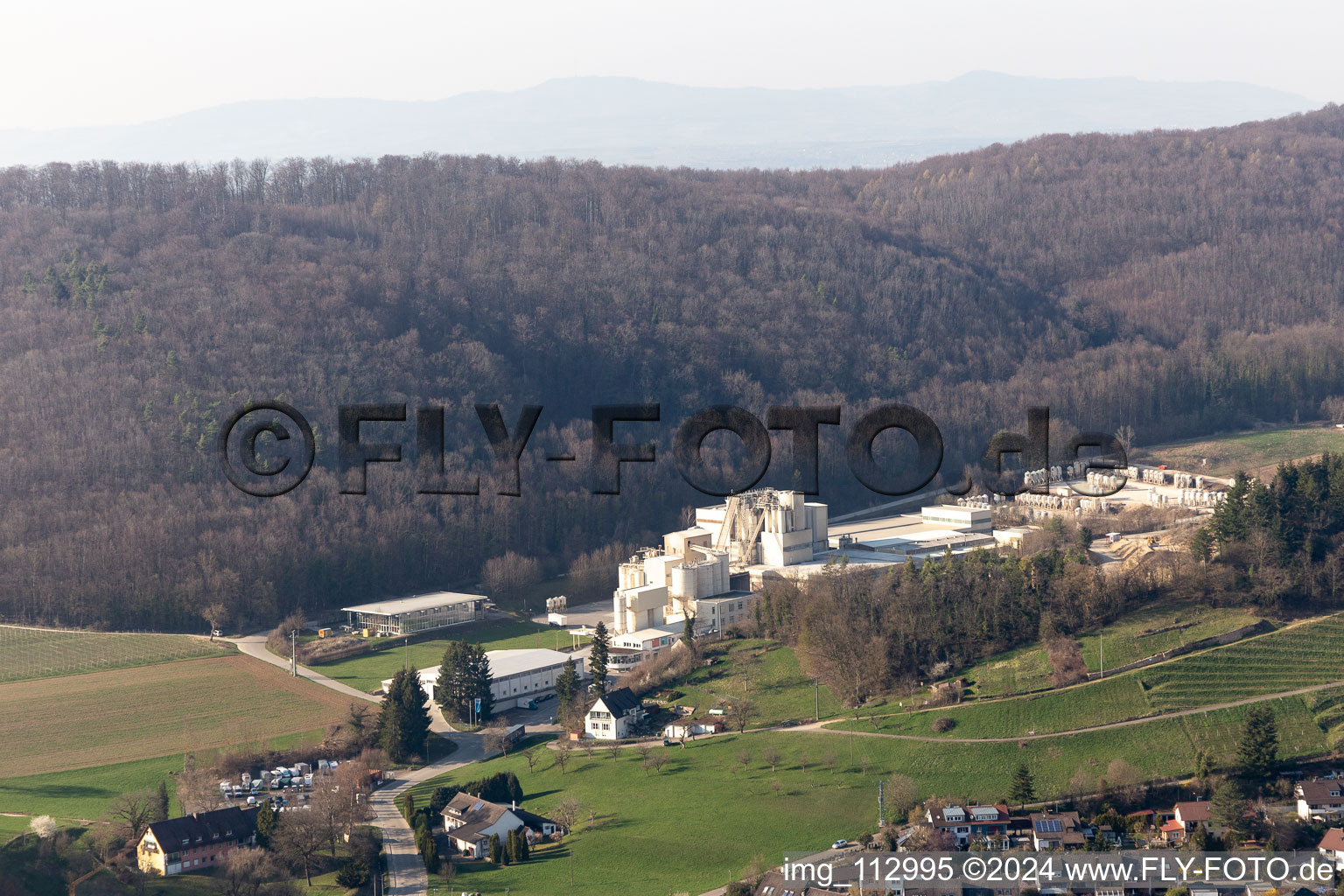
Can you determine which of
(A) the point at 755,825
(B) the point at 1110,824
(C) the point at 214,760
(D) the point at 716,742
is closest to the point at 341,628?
(C) the point at 214,760

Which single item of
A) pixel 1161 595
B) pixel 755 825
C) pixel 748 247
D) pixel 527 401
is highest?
pixel 748 247

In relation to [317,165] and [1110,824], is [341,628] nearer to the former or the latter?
[1110,824]

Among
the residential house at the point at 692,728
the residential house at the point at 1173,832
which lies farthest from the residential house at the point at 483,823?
the residential house at the point at 1173,832

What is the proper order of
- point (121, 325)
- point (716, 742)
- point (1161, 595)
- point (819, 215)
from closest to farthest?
point (716, 742)
point (1161, 595)
point (121, 325)
point (819, 215)

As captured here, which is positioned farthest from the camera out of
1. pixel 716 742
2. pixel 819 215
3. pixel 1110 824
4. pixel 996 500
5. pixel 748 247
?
pixel 819 215

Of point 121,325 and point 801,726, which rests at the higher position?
point 121,325

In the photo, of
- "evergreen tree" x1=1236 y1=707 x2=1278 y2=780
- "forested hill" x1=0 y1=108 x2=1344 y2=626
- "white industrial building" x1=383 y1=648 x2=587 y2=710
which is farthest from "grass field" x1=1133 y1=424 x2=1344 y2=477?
"evergreen tree" x1=1236 y1=707 x2=1278 y2=780

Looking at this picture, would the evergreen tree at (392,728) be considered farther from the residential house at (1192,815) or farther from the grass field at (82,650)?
the residential house at (1192,815)
